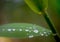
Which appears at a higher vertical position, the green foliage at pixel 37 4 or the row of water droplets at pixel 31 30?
the green foliage at pixel 37 4

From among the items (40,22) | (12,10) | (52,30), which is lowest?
(52,30)

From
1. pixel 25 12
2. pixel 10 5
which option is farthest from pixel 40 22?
pixel 10 5

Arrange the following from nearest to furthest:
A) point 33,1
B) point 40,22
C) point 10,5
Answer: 1. point 33,1
2. point 40,22
3. point 10,5

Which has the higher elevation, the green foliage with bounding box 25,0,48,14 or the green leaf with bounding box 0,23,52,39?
the green foliage with bounding box 25,0,48,14

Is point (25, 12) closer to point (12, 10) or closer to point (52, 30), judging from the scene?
point (12, 10)

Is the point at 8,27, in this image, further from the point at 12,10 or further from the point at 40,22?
the point at 12,10

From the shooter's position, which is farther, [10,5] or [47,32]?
[10,5]

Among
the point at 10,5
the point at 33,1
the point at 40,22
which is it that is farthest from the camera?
the point at 10,5

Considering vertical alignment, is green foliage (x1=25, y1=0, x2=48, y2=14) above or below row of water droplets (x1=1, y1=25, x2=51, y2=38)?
above

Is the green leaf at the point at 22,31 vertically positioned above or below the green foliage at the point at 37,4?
below

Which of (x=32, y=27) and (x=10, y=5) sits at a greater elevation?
(x=10, y=5)
